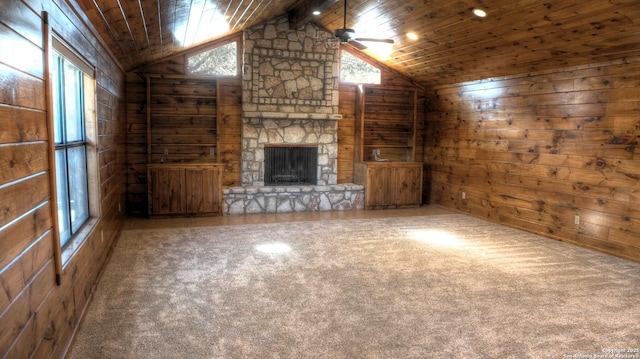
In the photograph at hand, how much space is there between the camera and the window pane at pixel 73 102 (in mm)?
3303

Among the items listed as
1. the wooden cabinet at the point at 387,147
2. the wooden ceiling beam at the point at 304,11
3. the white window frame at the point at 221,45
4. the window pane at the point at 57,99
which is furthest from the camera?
the wooden cabinet at the point at 387,147

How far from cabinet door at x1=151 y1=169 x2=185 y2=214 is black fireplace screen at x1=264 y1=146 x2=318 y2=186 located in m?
1.53

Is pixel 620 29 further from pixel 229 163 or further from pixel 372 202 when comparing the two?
pixel 229 163

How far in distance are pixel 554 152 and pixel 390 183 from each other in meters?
2.84

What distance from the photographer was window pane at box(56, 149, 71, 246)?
9.66 ft

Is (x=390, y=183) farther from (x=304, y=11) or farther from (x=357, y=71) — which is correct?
(x=304, y=11)

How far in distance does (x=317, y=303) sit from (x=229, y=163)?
443cm

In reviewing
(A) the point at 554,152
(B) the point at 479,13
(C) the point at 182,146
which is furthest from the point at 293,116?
(A) the point at 554,152

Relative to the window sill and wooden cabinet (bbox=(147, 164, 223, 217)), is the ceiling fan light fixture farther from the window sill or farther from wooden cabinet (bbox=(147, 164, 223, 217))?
the window sill

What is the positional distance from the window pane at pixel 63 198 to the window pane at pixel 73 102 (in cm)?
24

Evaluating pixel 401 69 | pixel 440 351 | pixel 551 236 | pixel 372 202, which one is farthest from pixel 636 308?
pixel 401 69

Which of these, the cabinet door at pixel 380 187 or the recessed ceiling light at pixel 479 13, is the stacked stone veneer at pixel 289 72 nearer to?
the cabinet door at pixel 380 187

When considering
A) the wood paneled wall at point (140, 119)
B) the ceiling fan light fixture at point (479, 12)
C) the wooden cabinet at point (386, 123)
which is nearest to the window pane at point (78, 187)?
the wood paneled wall at point (140, 119)

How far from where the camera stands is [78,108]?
3701 mm
